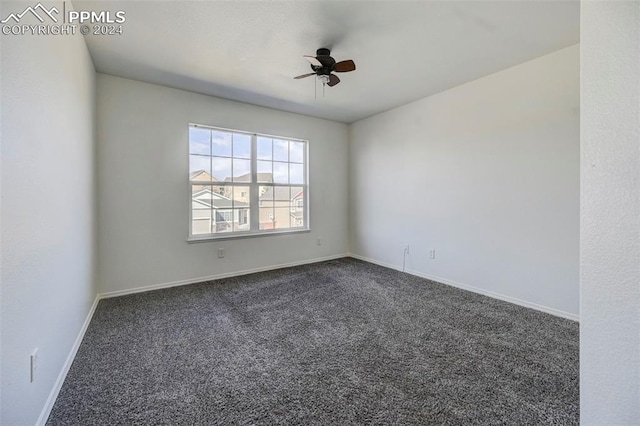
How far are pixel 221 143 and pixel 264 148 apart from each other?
71cm

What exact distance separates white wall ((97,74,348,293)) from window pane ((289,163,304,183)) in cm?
70

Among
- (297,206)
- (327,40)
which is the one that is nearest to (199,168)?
(297,206)

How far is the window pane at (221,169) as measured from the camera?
4104 millimetres

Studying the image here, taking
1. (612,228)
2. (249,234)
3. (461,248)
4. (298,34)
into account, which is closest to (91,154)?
(249,234)

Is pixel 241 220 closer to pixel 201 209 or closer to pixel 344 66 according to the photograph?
pixel 201 209

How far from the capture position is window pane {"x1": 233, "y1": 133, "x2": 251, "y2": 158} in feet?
14.0

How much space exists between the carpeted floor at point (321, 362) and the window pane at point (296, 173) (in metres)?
2.28

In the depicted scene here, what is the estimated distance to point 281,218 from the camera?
4816 millimetres

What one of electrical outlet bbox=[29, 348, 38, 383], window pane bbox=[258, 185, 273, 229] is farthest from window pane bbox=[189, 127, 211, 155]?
electrical outlet bbox=[29, 348, 38, 383]

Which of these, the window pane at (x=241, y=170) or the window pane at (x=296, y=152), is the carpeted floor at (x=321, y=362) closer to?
the window pane at (x=241, y=170)

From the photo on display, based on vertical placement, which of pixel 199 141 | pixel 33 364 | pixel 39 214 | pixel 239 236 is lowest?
pixel 33 364

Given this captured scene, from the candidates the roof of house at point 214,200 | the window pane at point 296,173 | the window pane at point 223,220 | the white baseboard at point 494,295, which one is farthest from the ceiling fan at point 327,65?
the white baseboard at point 494,295

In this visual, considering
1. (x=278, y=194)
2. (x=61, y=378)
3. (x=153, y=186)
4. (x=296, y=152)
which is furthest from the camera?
(x=296, y=152)

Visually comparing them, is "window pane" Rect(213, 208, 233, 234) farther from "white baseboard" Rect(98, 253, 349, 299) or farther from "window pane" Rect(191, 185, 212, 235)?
"white baseboard" Rect(98, 253, 349, 299)
